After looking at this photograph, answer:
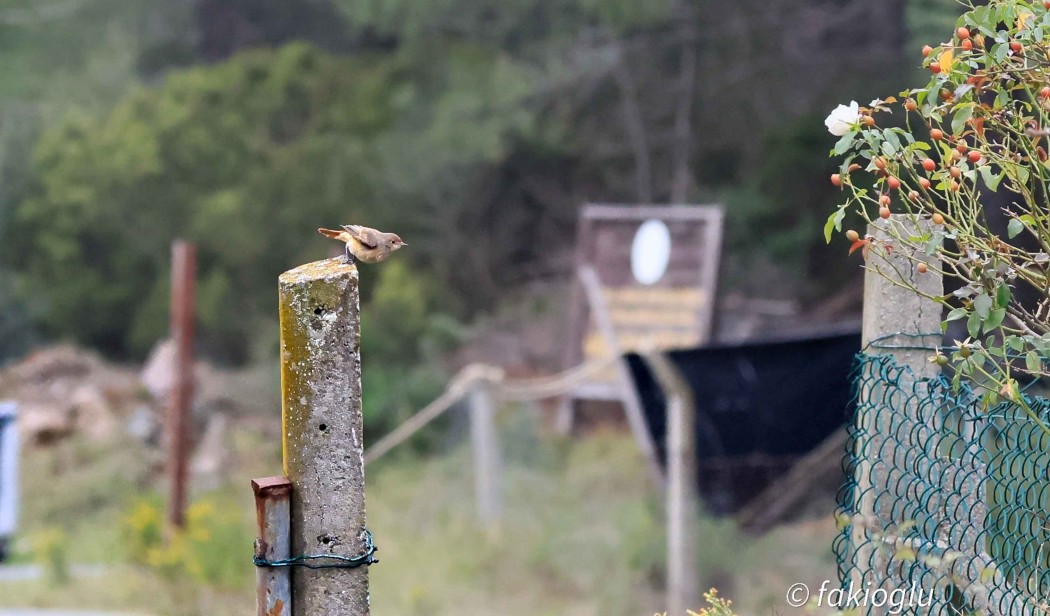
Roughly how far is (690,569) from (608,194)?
6.86 m

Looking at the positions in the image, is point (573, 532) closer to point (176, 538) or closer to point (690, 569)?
point (690, 569)

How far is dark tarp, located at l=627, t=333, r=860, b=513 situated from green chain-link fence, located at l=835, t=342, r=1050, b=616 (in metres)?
3.06

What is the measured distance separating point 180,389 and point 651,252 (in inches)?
125

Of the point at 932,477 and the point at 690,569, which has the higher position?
the point at 932,477

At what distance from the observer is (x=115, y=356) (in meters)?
12.3

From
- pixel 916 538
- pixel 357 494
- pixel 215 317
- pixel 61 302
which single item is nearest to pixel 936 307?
pixel 916 538

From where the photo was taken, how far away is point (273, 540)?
Answer: 2119mm

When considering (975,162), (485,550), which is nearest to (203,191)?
(485,550)

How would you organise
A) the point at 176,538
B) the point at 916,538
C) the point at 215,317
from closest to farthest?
1. the point at 916,538
2. the point at 176,538
3. the point at 215,317

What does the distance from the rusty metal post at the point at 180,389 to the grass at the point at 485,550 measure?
32 cm

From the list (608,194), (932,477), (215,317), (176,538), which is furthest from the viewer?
(608,194)

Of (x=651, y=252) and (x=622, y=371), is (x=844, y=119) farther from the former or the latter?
(x=651, y=252)

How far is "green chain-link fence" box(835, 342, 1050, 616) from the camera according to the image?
7.93 ft

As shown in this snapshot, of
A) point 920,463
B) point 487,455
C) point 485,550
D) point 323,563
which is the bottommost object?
point 485,550
